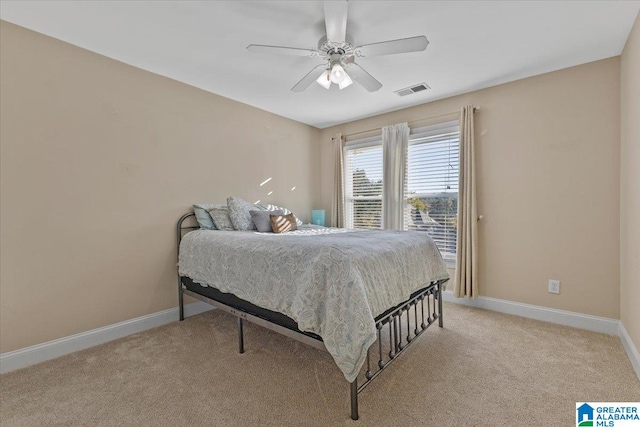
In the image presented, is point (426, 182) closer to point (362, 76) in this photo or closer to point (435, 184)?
point (435, 184)

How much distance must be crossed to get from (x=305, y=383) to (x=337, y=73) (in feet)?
7.45

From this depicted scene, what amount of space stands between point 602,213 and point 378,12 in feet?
8.71

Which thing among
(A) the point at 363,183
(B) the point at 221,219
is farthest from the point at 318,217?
(B) the point at 221,219

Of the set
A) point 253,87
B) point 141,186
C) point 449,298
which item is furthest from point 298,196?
point 449,298

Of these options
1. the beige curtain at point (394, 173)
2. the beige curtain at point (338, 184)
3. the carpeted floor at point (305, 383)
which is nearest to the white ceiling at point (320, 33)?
the beige curtain at point (394, 173)

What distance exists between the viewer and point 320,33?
83.7 inches

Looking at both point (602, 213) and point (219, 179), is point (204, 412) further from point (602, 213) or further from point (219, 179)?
point (602, 213)

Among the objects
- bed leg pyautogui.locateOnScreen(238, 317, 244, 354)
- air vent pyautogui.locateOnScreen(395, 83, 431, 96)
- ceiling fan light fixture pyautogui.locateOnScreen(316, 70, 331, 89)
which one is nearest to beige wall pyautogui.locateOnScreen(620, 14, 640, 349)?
air vent pyautogui.locateOnScreen(395, 83, 431, 96)

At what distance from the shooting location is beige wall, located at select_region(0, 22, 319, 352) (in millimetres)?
2031

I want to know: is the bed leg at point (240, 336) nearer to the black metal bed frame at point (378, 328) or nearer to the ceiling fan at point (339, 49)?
the black metal bed frame at point (378, 328)

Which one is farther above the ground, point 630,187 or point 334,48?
point 334,48

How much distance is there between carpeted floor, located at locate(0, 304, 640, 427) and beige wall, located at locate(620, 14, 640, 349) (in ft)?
1.24

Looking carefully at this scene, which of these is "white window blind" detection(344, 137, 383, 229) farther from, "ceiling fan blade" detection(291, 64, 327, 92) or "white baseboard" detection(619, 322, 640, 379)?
"white baseboard" detection(619, 322, 640, 379)

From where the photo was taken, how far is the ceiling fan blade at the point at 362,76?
2.24m
